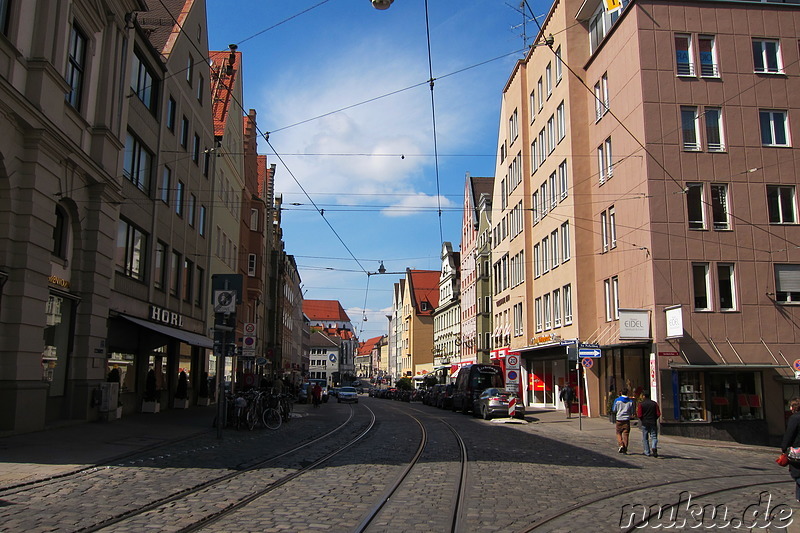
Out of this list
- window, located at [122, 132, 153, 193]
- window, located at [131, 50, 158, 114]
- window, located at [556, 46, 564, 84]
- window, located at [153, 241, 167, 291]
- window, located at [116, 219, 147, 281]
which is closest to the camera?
window, located at [116, 219, 147, 281]

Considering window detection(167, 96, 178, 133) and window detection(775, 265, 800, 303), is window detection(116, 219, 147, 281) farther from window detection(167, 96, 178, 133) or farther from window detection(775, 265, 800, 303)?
window detection(775, 265, 800, 303)

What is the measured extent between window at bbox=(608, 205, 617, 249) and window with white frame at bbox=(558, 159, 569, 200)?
423 centimetres

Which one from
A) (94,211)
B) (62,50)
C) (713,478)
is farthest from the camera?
(94,211)

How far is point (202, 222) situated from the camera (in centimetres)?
3359

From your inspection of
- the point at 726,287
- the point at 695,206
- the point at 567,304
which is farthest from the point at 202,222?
the point at 726,287

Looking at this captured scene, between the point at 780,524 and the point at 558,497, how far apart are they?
2.83 m

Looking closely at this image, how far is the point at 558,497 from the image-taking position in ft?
32.4

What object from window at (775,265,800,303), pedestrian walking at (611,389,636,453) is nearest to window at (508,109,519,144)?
window at (775,265,800,303)

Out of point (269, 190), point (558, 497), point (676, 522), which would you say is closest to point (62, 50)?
point (558, 497)

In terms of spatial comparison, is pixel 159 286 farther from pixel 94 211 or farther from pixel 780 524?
pixel 780 524

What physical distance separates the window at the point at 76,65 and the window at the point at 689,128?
21906 millimetres

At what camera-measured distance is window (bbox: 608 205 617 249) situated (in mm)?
30312

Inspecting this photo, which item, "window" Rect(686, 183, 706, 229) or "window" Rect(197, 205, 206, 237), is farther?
"window" Rect(197, 205, 206, 237)

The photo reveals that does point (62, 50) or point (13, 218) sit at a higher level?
point (62, 50)
